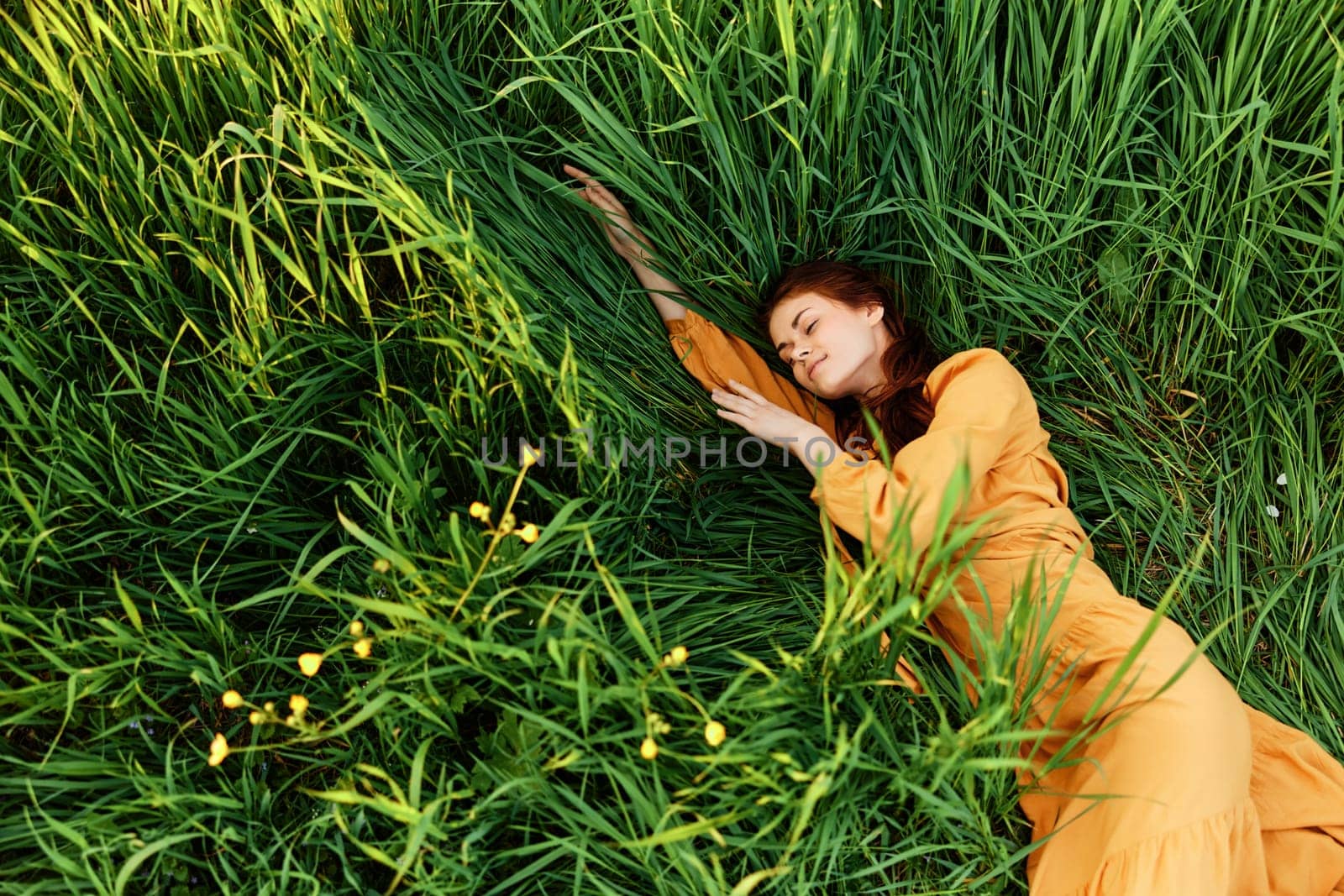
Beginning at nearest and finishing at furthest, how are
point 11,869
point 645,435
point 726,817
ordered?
point 726,817
point 11,869
point 645,435

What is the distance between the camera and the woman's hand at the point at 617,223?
1779mm

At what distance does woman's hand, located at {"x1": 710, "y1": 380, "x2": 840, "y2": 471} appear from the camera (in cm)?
164

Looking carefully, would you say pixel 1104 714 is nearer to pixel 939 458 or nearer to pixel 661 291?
pixel 939 458

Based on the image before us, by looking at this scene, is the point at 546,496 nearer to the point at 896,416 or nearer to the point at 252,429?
the point at 252,429

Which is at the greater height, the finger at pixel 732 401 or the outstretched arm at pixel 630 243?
the outstretched arm at pixel 630 243

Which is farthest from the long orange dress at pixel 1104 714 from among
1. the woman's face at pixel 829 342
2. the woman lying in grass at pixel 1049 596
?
the woman's face at pixel 829 342

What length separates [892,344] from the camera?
179 cm

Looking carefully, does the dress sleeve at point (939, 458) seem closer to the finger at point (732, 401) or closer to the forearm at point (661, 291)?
the finger at point (732, 401)

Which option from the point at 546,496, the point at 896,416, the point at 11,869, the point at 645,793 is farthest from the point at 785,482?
the point at 11,869

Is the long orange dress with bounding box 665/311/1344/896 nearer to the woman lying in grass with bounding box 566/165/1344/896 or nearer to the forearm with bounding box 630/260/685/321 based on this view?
the woman lying in grass with bounding box 566/165/1344/896

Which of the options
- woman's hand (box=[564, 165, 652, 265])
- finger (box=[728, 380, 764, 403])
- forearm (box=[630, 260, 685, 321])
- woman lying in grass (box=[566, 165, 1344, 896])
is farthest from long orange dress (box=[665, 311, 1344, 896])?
woman's hand (box=[564, 165, 652, 265])

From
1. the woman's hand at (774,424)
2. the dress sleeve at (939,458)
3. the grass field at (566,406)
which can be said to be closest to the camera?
the grass field at (566,406)

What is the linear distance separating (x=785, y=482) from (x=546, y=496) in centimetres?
60

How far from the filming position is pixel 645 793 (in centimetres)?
127
